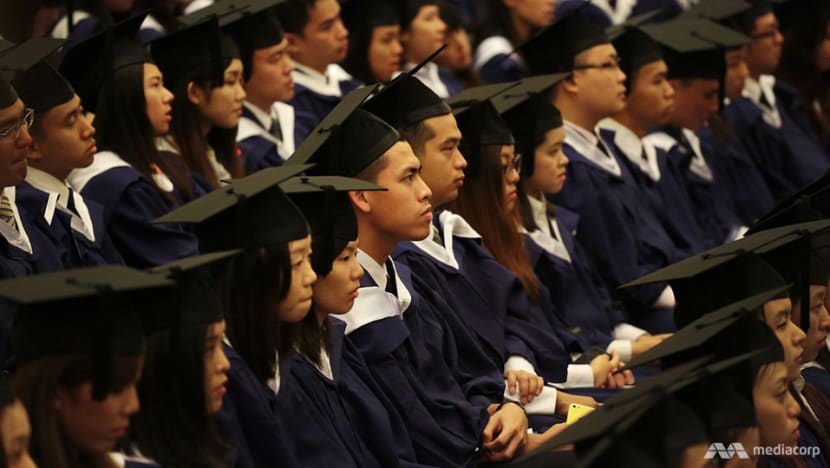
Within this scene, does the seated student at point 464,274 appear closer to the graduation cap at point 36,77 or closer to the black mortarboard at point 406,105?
the black mortarboard at point 406,105

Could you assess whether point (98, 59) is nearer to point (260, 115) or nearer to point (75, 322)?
point (260, 115)

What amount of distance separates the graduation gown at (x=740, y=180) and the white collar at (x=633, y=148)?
0.73m

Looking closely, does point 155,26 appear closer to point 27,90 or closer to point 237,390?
point 27,90

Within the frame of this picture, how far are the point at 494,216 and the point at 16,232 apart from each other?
152cm

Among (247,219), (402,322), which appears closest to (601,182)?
(402,322)

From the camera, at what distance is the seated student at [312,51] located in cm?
642

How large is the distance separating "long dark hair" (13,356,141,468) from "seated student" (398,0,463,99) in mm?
4323

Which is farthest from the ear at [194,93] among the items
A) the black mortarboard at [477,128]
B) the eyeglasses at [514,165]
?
the eyeglasses at [514,165]

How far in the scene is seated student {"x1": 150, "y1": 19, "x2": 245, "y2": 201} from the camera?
524 cm

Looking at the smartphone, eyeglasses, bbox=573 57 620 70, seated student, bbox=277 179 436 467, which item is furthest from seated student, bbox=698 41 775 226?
seated student, bbox=277 179 436 467

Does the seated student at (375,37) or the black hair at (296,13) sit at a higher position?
the black hair at (296,13)

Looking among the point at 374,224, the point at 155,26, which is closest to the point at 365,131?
the point at 374,224

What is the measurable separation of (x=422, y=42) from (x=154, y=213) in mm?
2637

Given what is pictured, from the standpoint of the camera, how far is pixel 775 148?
761cm
